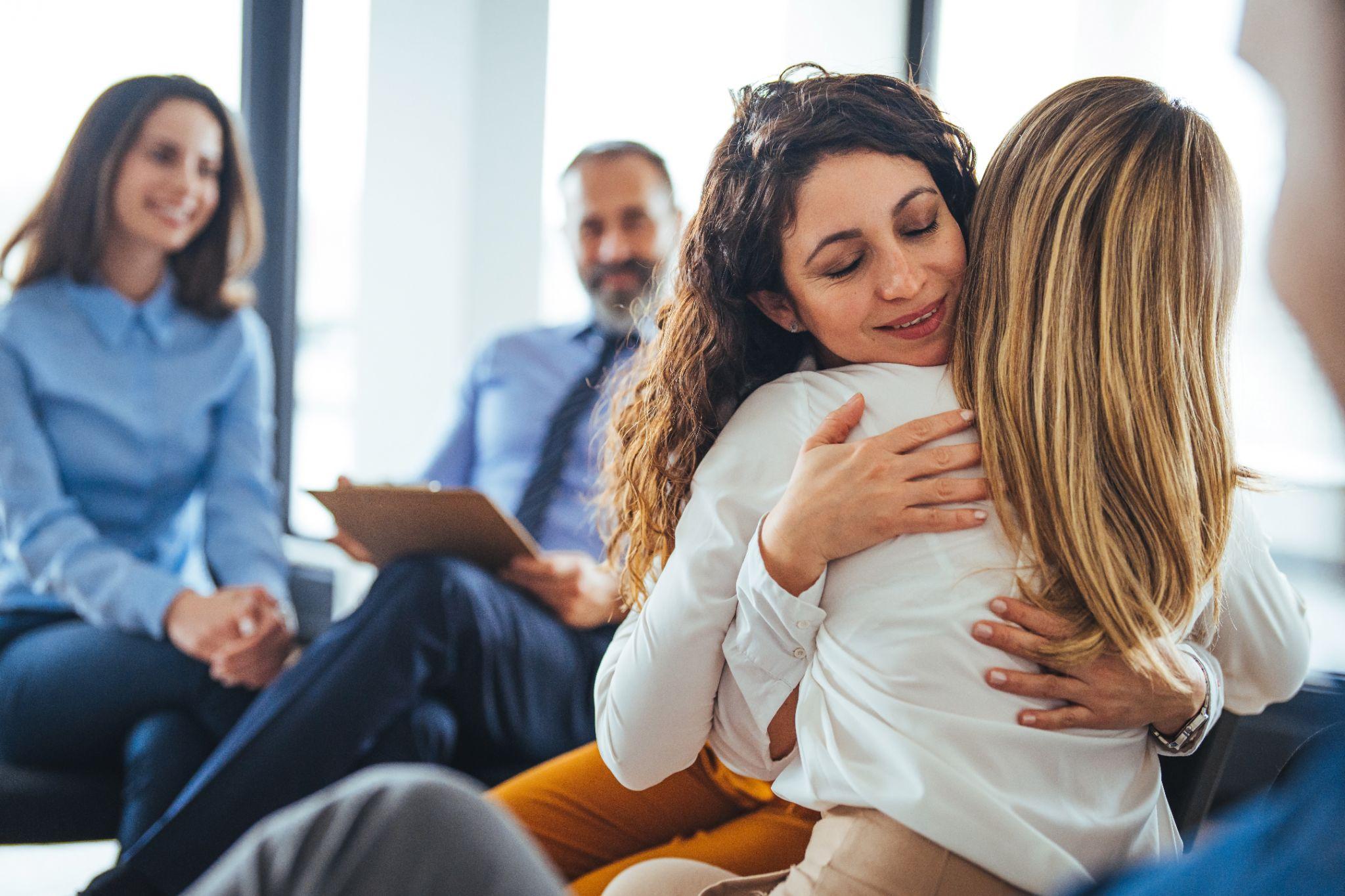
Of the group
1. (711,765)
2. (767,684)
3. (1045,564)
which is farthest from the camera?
(711,765)

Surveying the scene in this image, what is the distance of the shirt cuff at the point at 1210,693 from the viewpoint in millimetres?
899

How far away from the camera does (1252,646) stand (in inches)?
37.4

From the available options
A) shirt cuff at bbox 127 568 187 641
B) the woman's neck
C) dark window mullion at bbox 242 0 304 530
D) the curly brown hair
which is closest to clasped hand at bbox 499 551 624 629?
shirt cuff at bbox 127 568 187 641

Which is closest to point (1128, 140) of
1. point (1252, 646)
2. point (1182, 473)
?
point (1182, 473)

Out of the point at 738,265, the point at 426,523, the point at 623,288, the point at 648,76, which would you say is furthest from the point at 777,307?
the point at 648,76

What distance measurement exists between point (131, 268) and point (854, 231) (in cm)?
177

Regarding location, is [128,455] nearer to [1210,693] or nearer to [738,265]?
[738,265]

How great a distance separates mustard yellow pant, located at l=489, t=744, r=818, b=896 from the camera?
1123mm

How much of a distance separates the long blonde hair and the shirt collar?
5.83 ft

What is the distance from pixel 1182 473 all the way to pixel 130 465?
189 centimetres

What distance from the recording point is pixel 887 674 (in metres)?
0.78

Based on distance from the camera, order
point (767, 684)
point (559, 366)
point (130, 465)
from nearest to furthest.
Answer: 1. point (767, 684)
2. point (130, 465)
3. point (559, 366)

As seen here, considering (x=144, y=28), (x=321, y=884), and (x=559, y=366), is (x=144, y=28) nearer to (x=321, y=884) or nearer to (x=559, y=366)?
(x=559, y=366)

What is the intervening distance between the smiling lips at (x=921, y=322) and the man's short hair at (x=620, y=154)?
5.34 ft
